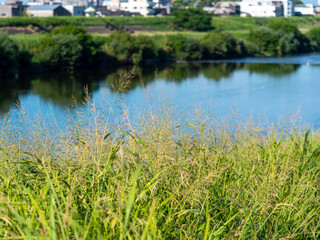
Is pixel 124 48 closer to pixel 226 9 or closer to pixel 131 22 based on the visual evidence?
pixel 131 22

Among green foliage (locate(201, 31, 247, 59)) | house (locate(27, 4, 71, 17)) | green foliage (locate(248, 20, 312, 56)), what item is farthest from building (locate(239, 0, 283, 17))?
green foliage (locate(201, 31, 247, 59))

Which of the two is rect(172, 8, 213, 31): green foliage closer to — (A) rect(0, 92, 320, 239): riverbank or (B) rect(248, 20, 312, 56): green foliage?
(B) rect(248, 20, 312, 56): green foliage

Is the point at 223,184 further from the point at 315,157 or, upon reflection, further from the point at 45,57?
the point at 45,57

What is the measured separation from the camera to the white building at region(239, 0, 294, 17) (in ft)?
305

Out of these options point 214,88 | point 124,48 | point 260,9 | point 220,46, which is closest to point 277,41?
point 220,46

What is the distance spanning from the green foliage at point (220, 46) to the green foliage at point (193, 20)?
14232mm

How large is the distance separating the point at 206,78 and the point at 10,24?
2449 cm

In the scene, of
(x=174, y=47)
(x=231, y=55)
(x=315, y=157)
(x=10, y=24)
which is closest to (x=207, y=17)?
(x=231, y=55)

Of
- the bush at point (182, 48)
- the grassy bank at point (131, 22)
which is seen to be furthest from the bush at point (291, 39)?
the bush at point (182, 48)

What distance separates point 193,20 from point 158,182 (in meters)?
56.5

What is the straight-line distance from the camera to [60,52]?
2831 cm

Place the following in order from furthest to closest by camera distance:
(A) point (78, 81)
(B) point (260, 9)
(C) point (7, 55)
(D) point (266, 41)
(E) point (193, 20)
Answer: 1. (B) point (260, 9)
2. (E) point (193, 20)
3. (D) point (266, 41)
4. (C) point (7, 55)
5. (A) point (78, 81)

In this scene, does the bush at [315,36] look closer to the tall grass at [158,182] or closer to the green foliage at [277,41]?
the green foliage at [277,41]

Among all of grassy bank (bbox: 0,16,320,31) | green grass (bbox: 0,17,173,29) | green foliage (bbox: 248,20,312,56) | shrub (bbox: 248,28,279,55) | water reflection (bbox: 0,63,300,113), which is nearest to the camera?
water reflection (bbox: 0,63,300,113)
